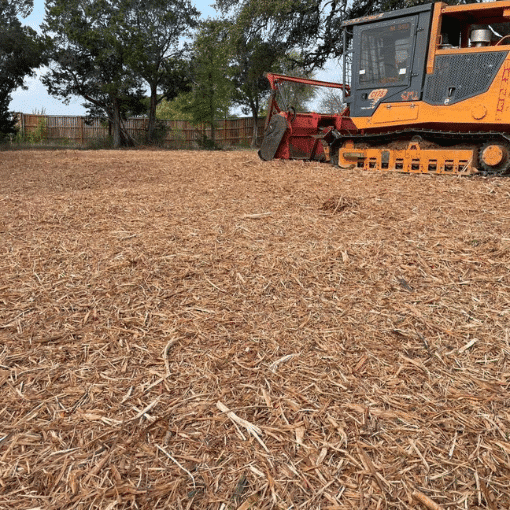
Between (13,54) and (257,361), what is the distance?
85.0 feet

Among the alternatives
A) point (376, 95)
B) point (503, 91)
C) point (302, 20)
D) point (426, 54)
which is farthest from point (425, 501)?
point (302, 20)

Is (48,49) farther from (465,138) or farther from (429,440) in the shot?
(429,440)

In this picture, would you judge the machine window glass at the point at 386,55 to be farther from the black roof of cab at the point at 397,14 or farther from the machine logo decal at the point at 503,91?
the machine logo decal at the point at 503,91

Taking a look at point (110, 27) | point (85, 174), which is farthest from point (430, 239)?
point (110, 27)

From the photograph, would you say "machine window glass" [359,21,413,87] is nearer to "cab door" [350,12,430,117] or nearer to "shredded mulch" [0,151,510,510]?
"cab door" [350,12,430,117]

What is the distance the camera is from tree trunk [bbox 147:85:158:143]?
2583 centimetres

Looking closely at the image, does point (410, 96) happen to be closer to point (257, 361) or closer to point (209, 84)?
point (257, 361)

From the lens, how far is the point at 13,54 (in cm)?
2295

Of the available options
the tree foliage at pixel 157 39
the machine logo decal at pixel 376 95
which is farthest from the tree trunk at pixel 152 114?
the machine logo decal at pixel 376 95

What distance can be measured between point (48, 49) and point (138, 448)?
26694 millimetres

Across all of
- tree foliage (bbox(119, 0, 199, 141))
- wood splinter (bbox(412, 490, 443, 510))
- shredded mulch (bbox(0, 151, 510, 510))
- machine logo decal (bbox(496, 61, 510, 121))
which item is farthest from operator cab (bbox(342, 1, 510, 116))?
tree foliage (bbox(119, 0, 199, 141))

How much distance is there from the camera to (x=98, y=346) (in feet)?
8.86

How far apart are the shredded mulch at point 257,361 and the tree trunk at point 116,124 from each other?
73.3 ft

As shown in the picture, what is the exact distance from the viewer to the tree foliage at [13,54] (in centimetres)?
2269
